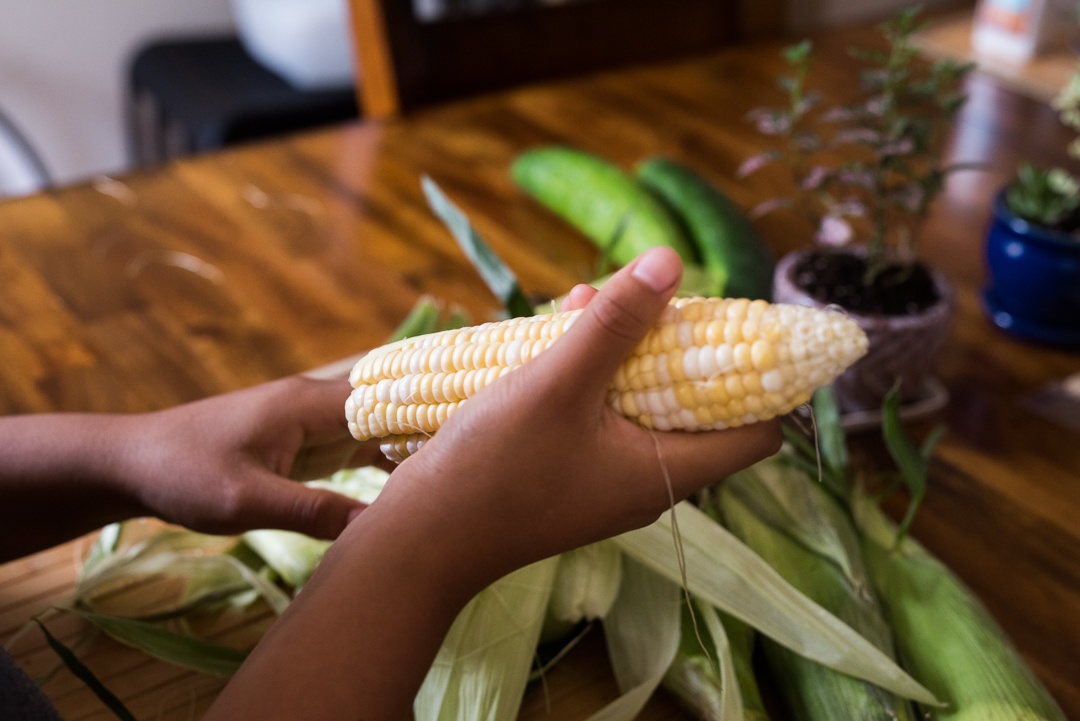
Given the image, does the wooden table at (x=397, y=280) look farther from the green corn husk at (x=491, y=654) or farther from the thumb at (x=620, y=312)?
the thumb at (x=620, y=312)

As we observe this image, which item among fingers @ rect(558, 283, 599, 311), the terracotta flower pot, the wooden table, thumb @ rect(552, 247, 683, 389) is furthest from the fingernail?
the terracotta flower pot

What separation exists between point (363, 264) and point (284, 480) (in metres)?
0.65

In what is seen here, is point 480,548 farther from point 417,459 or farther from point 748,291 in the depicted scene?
point 748,291

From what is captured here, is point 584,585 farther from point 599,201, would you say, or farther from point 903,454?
point 599,201

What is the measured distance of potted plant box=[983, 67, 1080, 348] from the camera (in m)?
1.03

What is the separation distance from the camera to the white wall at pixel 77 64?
2678mm

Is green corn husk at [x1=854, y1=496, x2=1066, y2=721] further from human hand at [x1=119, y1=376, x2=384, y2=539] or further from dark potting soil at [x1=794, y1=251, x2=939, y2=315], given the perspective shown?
human hand at [x1=119, y1=376, x2=384, y2=539]

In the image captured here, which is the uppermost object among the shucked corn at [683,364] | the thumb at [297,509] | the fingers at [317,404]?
the shucked corn at [683,364]

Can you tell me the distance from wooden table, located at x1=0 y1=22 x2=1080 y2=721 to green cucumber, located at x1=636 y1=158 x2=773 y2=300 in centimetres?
12

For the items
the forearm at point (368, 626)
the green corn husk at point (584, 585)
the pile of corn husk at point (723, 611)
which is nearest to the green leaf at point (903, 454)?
the pile of corn husk at point (723, 611)

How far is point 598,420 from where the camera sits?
0.52 metres

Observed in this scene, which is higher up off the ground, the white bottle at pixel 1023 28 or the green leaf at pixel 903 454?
the green leaf at pixel 903 454

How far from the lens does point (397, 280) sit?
4.08ft

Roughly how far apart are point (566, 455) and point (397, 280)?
30.5 inches
